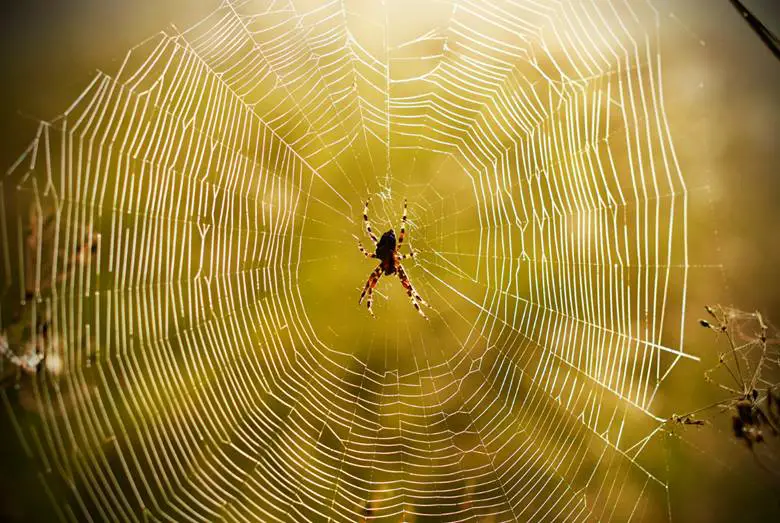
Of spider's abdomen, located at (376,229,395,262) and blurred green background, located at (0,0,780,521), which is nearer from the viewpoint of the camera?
blurred green background, located at (0,0,780,521)

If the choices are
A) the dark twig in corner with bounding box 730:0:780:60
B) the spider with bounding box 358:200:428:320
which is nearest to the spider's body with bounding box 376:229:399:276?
the spider with bounding box 358:200:428:320

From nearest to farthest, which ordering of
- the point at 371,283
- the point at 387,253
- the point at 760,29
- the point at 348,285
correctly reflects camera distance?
the point at 760,29
the point at 387,253
the point at 371,283
the point at 348,285

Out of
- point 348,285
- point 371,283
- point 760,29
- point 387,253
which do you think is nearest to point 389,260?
point 387,253

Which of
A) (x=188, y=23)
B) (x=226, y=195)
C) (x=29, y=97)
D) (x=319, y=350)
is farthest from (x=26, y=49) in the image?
(x=319, y=350)

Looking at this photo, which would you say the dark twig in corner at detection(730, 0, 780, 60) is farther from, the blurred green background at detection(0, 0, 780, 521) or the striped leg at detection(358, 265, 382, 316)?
the striped leg at detection(358, 265, 382, 316)

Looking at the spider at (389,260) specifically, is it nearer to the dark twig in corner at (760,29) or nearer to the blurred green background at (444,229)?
the blurred green background at (444,229)

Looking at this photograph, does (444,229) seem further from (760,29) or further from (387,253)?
(760,29)

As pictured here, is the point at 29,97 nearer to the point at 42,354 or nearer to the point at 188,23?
the point at 188,23
